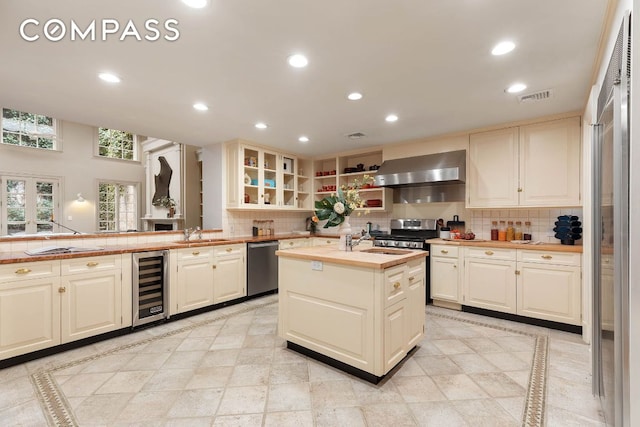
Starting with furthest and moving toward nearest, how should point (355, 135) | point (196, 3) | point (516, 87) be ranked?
point (355, 135) < point (516, 87) < point (196, 3)

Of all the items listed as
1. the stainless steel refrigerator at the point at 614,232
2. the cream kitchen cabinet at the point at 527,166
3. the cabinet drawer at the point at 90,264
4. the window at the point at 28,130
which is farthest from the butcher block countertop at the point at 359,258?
the window at the point at 28,130

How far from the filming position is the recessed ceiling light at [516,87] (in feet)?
8.43

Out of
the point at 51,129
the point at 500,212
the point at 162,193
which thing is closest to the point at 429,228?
the point at 500,212

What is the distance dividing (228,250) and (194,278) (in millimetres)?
574

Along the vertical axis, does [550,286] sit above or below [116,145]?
below

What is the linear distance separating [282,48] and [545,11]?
61.0 inches

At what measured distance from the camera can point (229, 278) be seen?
4016 millimetres

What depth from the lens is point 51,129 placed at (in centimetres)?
682

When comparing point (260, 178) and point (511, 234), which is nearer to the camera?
point (511, 234)

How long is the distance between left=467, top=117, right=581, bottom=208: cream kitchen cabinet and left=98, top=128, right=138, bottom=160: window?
825cm

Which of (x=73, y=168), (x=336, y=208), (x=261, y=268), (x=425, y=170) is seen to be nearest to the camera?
(x=336, y=208)

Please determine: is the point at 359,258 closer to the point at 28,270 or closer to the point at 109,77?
the point at 109,77

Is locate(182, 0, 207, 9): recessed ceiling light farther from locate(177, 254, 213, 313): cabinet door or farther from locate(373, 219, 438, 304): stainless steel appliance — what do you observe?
locate(373, 219, 438, 304): stainless steel appliance

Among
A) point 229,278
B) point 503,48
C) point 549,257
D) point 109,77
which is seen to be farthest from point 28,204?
point 549,257
